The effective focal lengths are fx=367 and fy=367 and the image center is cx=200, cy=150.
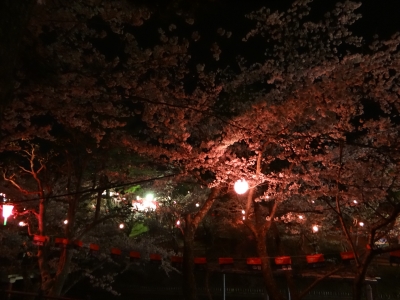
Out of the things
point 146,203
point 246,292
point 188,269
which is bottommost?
point 246,292

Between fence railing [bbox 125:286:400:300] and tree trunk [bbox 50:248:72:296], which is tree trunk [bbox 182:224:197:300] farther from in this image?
fence railing [bbox 125:286:400:300]

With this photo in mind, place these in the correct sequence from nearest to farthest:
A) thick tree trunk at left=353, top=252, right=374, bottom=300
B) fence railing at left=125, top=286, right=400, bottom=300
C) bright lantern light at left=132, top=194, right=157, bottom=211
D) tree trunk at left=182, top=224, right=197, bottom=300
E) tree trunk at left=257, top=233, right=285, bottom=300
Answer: thick tree trunk at left=353, top=252, right=374, bottom=300 → tree trunk at left=257, top=233, right=285, bottom=300 → tree trunk at left=182, top=224, right=197, bottom=300 → bright lantern light at left=132, top=194, right=157, bottom=211 → fence railing at left=125, top=286, right=400, bottom=300

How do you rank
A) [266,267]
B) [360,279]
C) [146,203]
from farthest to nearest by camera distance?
[146,203], [266,267], [360,279]

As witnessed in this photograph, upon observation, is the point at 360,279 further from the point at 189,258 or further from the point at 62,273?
the point at 62,273

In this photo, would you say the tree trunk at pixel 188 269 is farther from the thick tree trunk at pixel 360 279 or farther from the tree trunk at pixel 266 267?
the thick tree trunk at pixel 360 279

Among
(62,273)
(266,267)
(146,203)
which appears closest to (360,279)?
(266,267)

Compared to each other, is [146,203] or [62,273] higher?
[146,203]

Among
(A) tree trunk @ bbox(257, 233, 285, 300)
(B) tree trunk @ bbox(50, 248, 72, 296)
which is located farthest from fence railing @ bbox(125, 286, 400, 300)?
(B) tree trunk @ bbox(50, 248, 72, 296)

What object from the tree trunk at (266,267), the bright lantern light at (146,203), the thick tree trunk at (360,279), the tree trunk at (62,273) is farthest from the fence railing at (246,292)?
the thick tree trunk at (360,279)

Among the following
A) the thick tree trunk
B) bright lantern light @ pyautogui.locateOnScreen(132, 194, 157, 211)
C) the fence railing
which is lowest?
the fence railing

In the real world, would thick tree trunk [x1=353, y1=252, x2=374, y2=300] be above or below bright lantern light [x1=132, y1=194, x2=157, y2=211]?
below

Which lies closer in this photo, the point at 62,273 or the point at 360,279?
the point at 360,279

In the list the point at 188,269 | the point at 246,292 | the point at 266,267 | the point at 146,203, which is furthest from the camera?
the point at 146,203

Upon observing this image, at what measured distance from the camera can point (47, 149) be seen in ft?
46.1
